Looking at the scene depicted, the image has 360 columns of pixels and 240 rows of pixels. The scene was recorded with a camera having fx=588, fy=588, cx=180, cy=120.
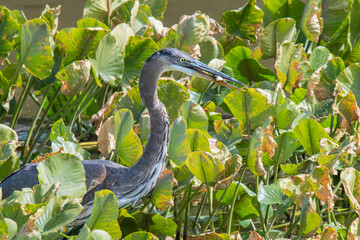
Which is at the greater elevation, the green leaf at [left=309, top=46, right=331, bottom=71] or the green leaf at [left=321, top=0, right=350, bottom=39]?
the green leaf at [left=321, top=0, right=350, bottom=39]

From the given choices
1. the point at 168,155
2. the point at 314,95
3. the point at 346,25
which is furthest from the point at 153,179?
the point at 346,25

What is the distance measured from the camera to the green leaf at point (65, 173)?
179 cm

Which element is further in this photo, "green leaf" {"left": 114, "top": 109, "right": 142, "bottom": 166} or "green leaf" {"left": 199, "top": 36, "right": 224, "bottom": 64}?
"green leaf" {"left": 199, "top": 36, "right": 224, "bottom": 64}

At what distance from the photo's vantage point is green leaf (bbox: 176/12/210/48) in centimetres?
297

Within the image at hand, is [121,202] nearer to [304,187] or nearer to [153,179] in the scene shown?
[153,179]

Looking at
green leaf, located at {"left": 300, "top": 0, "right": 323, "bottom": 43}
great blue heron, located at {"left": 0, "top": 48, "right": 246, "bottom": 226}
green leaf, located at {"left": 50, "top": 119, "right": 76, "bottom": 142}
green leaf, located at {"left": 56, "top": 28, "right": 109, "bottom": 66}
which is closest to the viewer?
great blue heron, located at {"left": 0, "top": 48, "right": 246, "bottom": 226}

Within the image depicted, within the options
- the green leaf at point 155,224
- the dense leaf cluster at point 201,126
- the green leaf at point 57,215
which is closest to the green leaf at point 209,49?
the dense leaf cluster at point 201,126

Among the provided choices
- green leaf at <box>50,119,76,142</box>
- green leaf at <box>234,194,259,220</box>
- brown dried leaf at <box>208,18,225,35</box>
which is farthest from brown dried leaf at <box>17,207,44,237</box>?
brown dried leaf at <box>208,18,225,35</box>

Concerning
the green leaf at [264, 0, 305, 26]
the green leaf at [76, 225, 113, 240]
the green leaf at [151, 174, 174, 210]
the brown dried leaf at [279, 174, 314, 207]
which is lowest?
the green leaf at [151, 174, 174, 210]

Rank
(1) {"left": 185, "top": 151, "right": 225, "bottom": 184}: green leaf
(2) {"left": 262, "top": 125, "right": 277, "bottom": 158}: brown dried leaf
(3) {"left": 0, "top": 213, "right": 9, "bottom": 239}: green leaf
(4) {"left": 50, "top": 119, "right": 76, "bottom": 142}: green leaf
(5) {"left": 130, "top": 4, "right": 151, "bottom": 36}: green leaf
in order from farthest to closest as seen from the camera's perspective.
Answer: (5) {"left": 130, "top": 4, "right": 151, "bottom": 36}: green leaf < (4) {"left": 50, "top": 119, "right": 76, "bottom": 142}: green leaf < (2) {"left": 262, "top": 125, "right": 277, "bottom": 158}: brown dried leaf < (1) {"left": 185, "top": 151, "right": 225, "bottom": 184}: green leaf < (3) {"left": 0, "top": 213, "right": 9, "bottom": 239}: green leaf

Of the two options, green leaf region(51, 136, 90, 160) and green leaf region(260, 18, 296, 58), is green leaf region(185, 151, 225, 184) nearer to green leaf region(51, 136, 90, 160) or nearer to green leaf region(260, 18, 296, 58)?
green leaf region(51, 136, 90, 160)

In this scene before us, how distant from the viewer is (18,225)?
1589 mm

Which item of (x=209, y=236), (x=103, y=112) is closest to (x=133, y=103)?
(x=103, y=112)

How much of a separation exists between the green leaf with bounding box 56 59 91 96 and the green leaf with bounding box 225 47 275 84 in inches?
38.4
